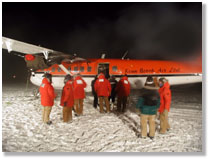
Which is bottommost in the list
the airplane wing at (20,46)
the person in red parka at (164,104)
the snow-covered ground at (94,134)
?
the snow-covered ground at (94,134)

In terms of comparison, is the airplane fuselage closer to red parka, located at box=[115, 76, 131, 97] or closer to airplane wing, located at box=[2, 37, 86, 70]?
airplane wing, located at box=[2, 37, 86, 70]

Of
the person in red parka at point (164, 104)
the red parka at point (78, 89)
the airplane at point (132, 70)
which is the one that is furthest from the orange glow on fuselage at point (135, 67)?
the person in red parka at point (164, 104)

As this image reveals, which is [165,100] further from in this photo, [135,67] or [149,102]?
[135,67]

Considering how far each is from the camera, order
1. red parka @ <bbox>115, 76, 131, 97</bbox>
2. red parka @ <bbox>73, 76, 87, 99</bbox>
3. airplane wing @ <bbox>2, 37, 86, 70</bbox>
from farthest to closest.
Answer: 1. airplane wing @ <bbox>2, 37, 86, 70</bbox>
2. red parka @ <bbox>115, 76, 131, 97</bbox>
3. red parka @ <bbox>73, 76, 87, 99</bbox>

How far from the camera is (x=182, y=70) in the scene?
10.7 meters

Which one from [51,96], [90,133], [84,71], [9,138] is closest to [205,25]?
[90,133]

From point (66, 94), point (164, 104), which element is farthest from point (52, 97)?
point (164, 104)

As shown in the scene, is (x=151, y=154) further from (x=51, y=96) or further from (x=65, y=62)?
(x=65, y=62)

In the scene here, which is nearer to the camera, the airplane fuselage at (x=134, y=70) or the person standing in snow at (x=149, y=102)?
the person standing in snow at (x=149, y=102)

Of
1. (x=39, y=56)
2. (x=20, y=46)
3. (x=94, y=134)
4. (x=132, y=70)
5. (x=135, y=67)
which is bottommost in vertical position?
(x=94, y=134)

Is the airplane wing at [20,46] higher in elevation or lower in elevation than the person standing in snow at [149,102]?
higher

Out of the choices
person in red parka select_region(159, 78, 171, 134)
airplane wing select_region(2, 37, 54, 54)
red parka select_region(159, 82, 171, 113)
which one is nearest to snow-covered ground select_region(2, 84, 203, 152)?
person in red parka select_region(159, 78, 171, 134)

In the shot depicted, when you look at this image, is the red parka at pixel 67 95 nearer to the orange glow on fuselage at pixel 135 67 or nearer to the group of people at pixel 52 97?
the group of people at pixel 52 97

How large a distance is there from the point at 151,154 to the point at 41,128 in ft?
10.3
